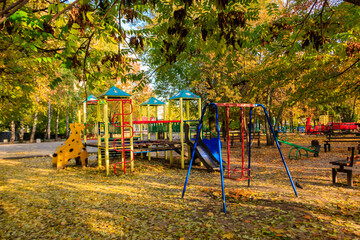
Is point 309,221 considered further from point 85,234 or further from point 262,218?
point 85,234

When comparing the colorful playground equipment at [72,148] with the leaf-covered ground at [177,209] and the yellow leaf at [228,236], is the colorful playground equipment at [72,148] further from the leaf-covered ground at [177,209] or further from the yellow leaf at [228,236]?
the yellow leaf at [228,236]

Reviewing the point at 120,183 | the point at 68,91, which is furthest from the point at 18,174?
the point at 68,91

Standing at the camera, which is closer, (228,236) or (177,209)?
(228,236)

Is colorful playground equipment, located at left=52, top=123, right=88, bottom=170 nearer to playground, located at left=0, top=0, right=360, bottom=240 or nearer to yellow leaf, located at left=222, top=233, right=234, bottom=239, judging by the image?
playground, located at left=0, top=0, right=360, bottom=240

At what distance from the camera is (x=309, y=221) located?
14.5 ft

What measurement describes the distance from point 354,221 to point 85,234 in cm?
466

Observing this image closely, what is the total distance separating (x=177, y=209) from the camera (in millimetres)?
5449

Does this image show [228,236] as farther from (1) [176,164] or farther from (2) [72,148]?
(2) [72,148]

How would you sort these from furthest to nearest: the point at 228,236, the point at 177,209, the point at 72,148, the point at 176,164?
the point at 176,164, the point at 72,148, the point at 177,209, the point at 228,236

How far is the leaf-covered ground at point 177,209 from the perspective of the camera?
4.23 meters

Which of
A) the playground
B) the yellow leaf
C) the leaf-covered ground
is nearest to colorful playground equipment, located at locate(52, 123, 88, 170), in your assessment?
the playground

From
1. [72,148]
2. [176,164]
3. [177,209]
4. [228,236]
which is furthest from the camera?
[176,164]

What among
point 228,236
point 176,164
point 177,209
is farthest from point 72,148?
point 228,236

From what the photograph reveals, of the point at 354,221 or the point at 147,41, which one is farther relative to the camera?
the point at 147,41
